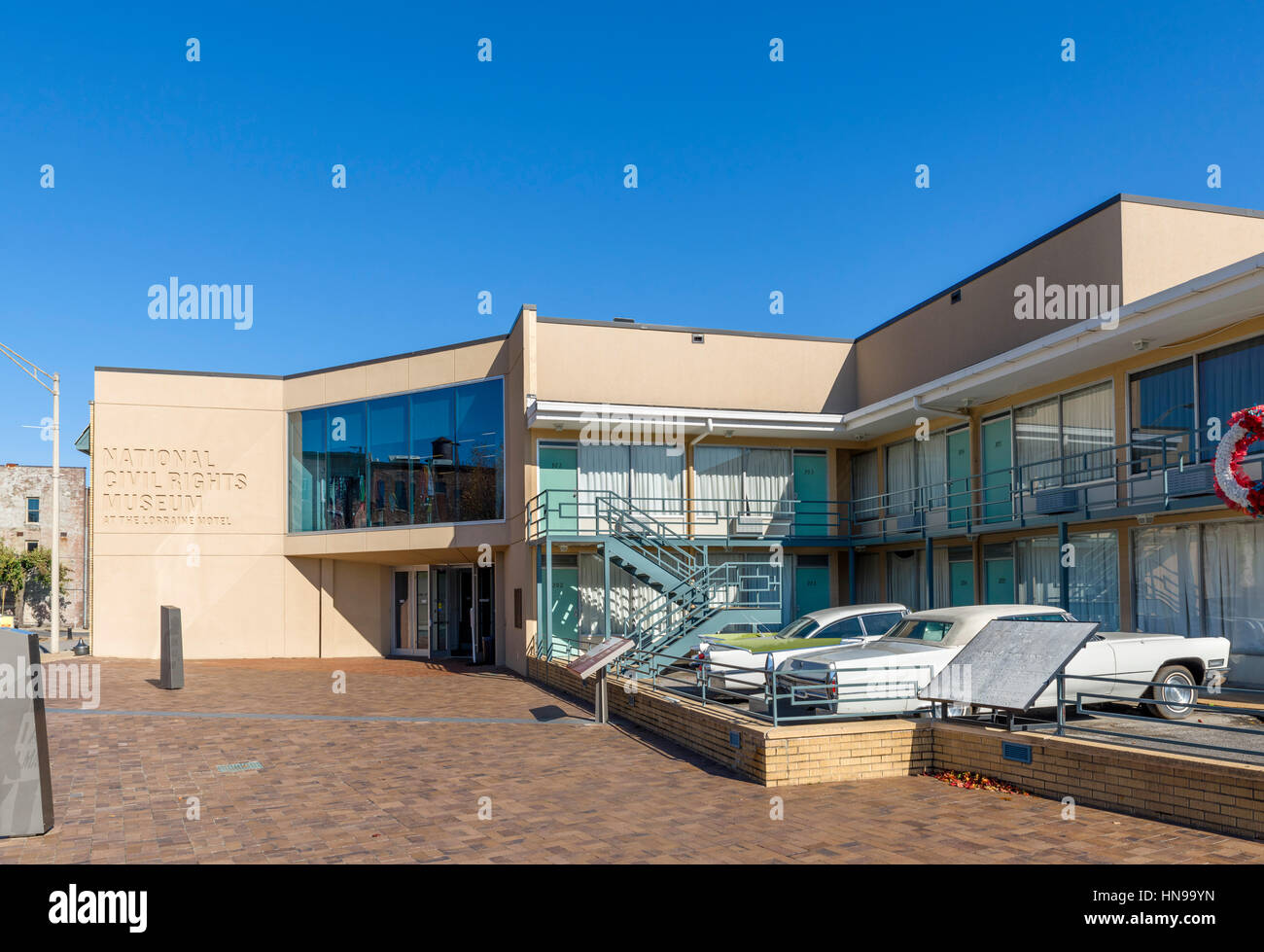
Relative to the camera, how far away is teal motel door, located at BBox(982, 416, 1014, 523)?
59.6ft

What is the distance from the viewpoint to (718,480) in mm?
22469

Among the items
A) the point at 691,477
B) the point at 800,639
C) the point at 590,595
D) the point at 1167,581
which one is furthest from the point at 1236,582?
the point at 590,595

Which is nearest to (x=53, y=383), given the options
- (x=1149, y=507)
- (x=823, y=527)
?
(x=823, y=527)

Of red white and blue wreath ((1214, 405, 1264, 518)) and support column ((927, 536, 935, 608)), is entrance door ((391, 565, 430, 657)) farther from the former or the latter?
red white and blue wreath ((1214, 405, 1264, 518))

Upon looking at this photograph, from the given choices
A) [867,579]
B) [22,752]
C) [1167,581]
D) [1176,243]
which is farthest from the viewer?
[867,579]

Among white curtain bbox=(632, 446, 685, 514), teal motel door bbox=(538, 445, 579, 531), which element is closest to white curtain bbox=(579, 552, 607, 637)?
teal motel door bbox=(538, 445, 579, 531)

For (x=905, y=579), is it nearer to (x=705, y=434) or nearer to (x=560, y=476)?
(x=705, y=434)

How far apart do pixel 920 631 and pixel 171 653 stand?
1374 centimetres

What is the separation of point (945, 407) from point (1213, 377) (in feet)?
19.2

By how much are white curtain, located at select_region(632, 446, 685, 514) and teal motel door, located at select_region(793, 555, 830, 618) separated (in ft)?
10.9

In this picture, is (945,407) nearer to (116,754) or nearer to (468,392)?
(468,392)

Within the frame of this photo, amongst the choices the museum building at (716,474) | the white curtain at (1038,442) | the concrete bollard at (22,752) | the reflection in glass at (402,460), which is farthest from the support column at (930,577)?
the concrete bollard at (22,752)

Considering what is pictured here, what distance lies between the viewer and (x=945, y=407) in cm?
1922

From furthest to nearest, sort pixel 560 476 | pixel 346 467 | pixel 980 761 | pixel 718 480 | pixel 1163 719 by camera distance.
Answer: pixel 346 467
pixel 718 480
pixel 560 476
pixel 1163 719
pixel 980 761
